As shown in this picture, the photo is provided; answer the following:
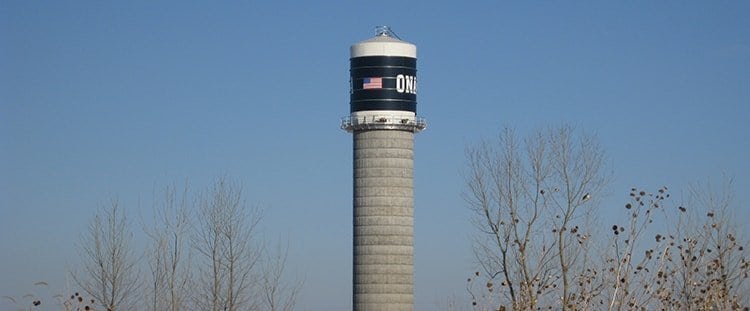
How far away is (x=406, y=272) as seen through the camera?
84.5 meters

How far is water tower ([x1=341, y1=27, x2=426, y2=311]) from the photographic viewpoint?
84.0m

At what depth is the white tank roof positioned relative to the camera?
85438 millimetres

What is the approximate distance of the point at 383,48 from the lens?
85.5m

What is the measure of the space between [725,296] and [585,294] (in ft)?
6.60

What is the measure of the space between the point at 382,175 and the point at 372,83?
586 cm

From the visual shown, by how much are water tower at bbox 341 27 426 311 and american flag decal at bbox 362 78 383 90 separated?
63 mm

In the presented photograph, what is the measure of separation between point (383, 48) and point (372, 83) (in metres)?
2.50

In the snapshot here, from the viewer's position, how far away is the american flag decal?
8462 cm

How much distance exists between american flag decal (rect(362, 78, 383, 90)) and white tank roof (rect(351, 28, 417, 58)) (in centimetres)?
168

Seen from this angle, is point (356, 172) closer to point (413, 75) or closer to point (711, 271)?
point (413, 75)

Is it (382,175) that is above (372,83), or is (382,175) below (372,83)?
below

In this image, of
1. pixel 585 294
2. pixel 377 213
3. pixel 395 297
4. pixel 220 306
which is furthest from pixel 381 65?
pixel 585 294

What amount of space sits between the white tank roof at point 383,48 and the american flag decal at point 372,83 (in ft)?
5.52

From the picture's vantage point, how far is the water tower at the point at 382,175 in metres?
84.0
